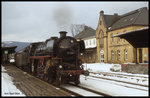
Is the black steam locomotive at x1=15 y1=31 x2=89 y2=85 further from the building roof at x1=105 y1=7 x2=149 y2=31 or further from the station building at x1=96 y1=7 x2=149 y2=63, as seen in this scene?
the building roof at x1=105 y1=7 x2=149 y2=31

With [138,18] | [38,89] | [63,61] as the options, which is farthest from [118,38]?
[38,89]

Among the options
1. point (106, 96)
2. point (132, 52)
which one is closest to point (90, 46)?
point (132, 52)

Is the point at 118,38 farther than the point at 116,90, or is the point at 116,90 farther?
the point at 118,38

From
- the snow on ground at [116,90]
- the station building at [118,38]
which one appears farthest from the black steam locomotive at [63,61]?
the station building at [118,38]

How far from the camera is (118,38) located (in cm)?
3619

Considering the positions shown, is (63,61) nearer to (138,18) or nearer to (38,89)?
(38,89)

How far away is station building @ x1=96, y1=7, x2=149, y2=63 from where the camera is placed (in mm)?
32344

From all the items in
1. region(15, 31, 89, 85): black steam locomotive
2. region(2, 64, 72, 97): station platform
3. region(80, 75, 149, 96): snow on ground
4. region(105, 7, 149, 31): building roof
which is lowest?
region(80, 75, 149, 96): snow on ground

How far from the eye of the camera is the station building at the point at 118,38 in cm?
3234

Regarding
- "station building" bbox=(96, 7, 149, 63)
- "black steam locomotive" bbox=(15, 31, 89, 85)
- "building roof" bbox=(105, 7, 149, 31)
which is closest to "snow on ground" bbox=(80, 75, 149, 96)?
"black steam locomotive" bbox=(15, 31, 89, 85)

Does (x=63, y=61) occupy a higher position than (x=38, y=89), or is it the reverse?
(x=63, y=61)

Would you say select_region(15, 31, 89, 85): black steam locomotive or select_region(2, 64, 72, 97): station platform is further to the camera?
select_region(15, 31, 89, 85): black steam locomotive

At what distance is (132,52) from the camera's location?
32.2m

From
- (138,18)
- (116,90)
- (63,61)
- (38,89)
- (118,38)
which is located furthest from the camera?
(118,38)
